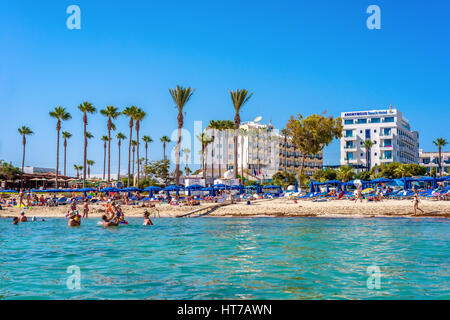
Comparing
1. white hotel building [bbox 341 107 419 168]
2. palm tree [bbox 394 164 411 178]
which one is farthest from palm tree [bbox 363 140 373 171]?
palm tree [bbox 394 164 411 178]

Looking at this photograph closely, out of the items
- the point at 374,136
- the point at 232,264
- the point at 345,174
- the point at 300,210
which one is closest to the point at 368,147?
the point at 374,136

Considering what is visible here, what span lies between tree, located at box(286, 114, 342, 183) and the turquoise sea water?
123 feet

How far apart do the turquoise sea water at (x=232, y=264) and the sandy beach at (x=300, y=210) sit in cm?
888

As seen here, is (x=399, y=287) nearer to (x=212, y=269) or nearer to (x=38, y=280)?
(x=212, y=269)

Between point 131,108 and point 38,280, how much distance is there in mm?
56958

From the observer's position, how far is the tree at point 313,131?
57281 mm

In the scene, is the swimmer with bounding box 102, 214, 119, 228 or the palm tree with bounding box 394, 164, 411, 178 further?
the palm tree with bounding box 394, 164, 411, 178

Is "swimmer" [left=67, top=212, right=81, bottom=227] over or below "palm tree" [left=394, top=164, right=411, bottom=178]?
below

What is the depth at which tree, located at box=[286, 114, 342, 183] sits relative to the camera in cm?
5728

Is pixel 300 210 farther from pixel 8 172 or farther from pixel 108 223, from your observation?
pixel 8 172

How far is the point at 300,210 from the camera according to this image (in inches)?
1265

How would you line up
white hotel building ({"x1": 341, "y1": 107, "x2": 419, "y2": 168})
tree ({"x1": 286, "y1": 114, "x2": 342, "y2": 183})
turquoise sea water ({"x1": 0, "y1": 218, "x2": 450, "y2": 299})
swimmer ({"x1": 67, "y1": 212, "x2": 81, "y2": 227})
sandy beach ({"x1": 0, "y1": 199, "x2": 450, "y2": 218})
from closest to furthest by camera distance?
turquoise sea water ({"x1": 0, "y1": 218, "x2": 450, "y2": 299})
swimmer ({"x1": 67, "y1": 212, "x2": 81, "y2": 227})
sandy beach ({"x1": 0, "y1": 199, "x2": 450, "y2": 218})
tree ({"x1": 286, "y1": 114, "x2": 342, "y2": 183})
white hotel building ({"x1": 341, "y1": 107, "x2": 419, "y2": 168})

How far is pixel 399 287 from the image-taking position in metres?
8.95

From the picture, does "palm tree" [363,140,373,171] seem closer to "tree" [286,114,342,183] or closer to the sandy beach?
"tree" [286,114,342,183]
